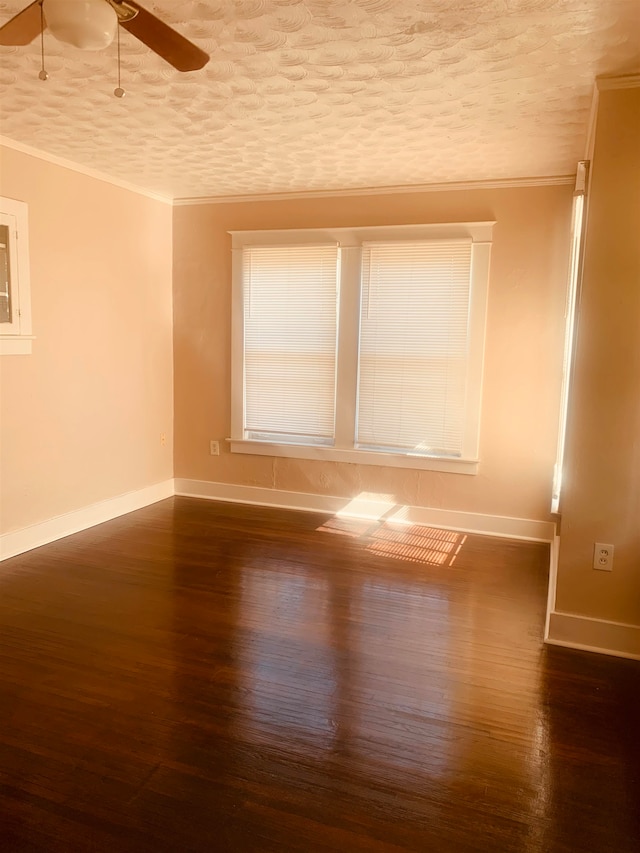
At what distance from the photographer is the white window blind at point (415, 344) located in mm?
4242

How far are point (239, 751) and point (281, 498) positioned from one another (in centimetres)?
298

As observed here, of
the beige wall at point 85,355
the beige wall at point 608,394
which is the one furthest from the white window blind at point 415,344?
the beige wall at point 85,355

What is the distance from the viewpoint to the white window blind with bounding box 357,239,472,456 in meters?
4.24

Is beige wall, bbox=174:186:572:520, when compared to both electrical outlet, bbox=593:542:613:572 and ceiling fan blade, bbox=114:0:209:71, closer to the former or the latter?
electrical outlet, bbox=593:542:613:572

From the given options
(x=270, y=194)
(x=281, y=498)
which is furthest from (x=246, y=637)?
(x=270, y=194)

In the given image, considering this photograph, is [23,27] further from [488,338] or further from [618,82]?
[488,338]

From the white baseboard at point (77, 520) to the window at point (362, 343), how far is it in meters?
0.85

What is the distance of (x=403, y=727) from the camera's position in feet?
7.08

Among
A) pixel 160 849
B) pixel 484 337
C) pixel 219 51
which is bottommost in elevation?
pixel 160 849

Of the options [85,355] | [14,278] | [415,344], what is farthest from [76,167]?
[415,344]

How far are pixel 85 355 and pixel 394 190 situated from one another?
8.36ft

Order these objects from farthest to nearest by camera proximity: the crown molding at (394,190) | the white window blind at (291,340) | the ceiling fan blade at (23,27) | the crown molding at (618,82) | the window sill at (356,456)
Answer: the white window blind at (291,340) < the window sill at (356,456) < the crown molding at (394,190) < the crown molding at (618,82) < the ceiling fan blade at (23,27)

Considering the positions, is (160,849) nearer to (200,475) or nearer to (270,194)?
(200,475)

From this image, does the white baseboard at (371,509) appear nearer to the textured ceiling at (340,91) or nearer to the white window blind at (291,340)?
the white window blind at (291,340)
